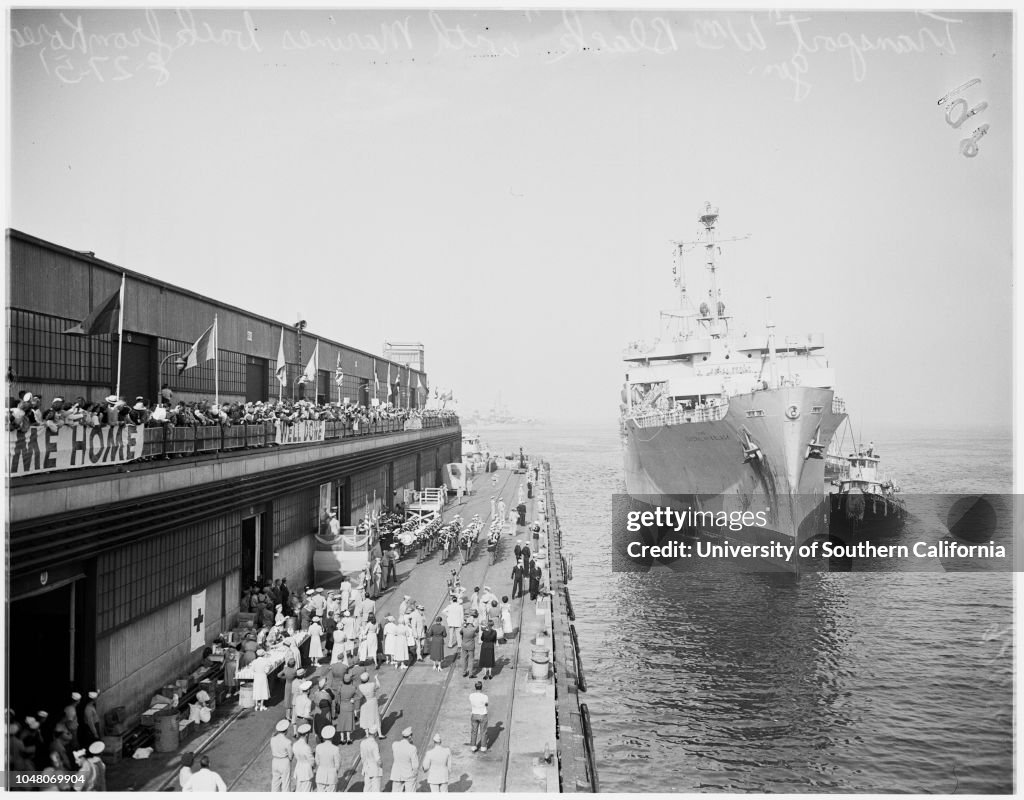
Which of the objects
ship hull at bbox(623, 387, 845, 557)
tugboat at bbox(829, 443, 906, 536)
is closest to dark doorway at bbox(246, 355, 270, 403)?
ship hull at bbox(623, 387, 845, 557)

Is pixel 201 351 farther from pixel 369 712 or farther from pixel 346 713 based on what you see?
pixel 369 712

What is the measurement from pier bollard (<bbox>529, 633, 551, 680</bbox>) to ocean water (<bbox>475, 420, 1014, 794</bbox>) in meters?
2.81

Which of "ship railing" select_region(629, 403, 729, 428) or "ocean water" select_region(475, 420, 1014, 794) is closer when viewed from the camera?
"ocean water" select_region(475, 420, 1014, 794)

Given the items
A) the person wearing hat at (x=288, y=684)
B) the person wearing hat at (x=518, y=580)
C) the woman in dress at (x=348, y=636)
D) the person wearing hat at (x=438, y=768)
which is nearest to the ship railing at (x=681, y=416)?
the person wearing hat at (x=518, y=580)

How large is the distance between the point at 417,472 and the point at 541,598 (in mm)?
20260

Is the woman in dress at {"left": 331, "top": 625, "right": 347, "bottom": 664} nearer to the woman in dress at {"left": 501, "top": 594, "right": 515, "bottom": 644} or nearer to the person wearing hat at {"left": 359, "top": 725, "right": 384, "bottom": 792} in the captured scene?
the woman in dress at {"left": 501, "top": 594, "right": 515, "bottom": 644}

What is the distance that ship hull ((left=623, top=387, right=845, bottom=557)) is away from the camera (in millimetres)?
29688

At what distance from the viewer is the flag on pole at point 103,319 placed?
12.4 m

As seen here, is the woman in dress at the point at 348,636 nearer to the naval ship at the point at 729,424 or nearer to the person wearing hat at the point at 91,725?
the person wearing hat at the point at 91,725

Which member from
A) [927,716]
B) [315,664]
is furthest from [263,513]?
[927,716]

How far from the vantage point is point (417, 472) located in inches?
1569

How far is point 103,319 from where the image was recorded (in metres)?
12.6

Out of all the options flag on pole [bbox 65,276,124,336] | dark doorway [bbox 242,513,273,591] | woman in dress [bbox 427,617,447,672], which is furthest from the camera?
dark doorway [bbox 242,513,273,591]

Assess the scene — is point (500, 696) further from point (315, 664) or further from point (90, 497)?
Result: point (90, 497)
